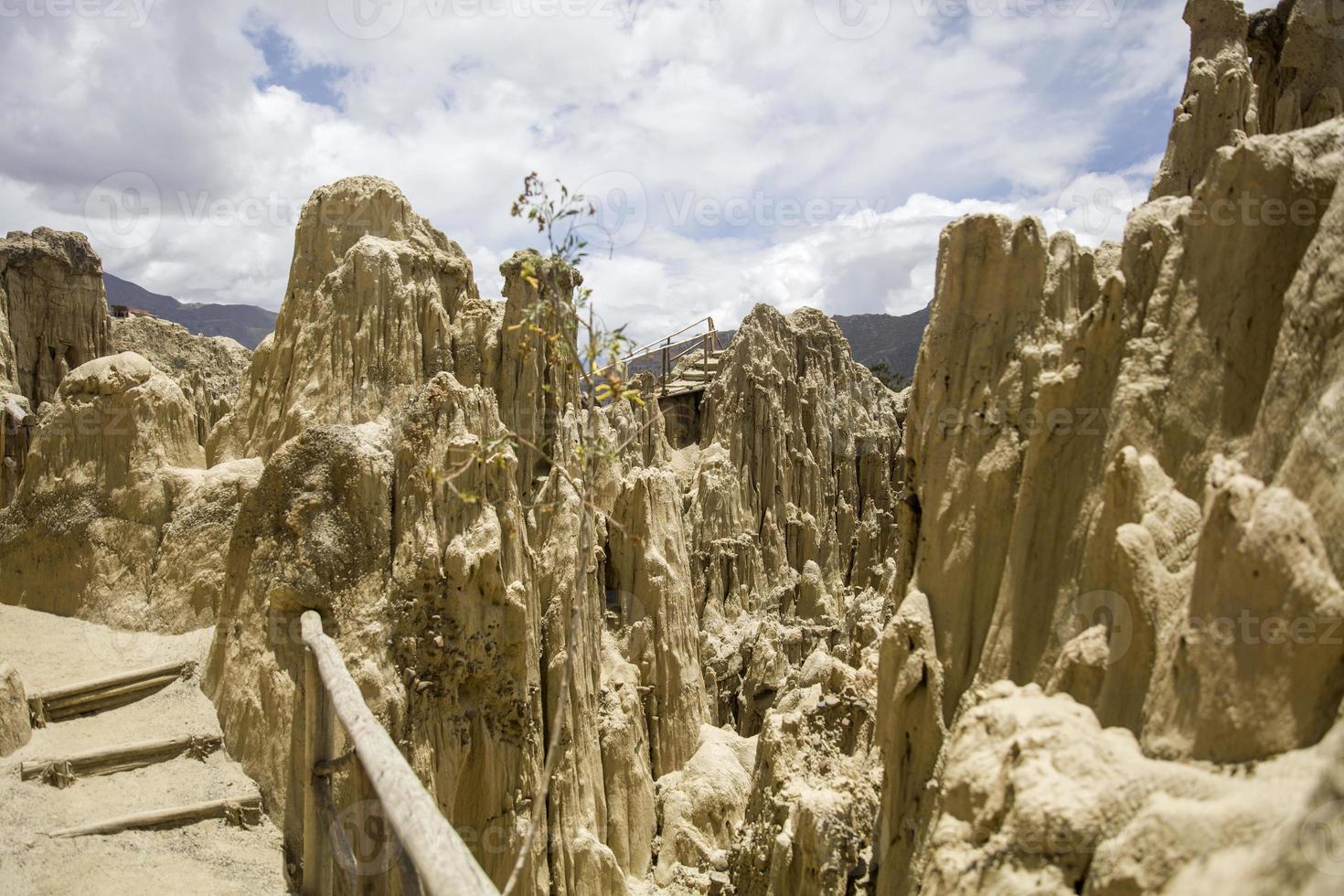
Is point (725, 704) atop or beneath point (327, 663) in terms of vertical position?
beneath

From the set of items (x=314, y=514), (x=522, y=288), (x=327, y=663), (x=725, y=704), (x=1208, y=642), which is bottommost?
(x=725, y=704)

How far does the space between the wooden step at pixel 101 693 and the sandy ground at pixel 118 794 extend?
0.39 feet

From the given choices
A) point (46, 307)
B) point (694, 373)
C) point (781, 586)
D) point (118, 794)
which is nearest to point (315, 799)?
point (118, 794)

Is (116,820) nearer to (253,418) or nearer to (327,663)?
(327,663)

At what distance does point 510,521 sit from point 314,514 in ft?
7.78

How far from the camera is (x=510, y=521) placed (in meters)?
10.6

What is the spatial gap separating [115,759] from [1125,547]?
9.34 metres

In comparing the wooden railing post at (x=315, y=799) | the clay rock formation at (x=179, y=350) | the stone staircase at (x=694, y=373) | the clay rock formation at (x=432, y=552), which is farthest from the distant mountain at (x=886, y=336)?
the wooden railing post at (x=315, y=799)

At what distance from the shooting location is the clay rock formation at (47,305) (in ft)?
77.5

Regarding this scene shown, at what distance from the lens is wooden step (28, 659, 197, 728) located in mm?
8875

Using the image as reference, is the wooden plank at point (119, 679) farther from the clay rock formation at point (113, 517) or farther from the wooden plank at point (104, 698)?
the clay rock formation at point (113, 517)

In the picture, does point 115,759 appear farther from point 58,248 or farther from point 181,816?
point 58,248

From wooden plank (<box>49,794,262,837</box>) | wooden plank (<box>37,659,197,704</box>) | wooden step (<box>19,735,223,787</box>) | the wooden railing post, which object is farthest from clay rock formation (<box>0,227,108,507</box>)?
the wooden railing post

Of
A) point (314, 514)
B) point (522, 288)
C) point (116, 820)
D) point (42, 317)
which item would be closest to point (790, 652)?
point (522, 288)
